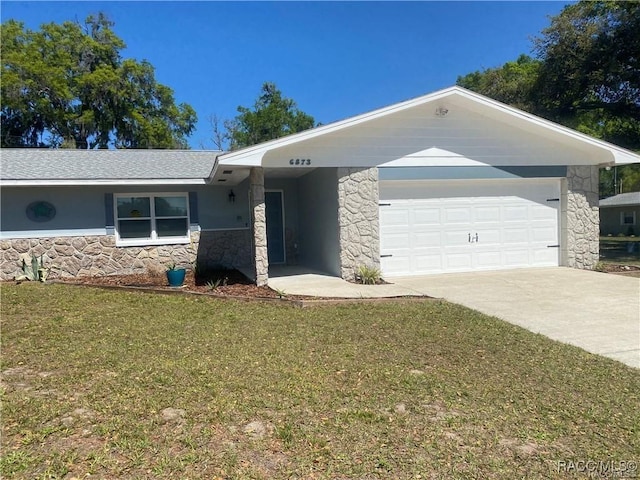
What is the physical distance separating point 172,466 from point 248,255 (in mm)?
10585

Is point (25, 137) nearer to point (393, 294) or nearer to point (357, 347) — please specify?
point (393, 294)

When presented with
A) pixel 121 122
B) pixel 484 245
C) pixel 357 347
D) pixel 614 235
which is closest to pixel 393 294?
pixel 357 347

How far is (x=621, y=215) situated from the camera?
34031 millimetres

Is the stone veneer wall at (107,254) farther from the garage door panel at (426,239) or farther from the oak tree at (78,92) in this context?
the oak tree at (78,92)

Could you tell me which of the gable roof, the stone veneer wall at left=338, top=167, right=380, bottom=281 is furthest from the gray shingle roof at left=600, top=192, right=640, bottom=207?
the stone veneer wall at left=338, top=167, right=380, bottom=281

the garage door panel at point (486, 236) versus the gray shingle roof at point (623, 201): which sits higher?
the gray shingle roof at point (623, 201)

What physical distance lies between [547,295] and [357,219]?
432 cm

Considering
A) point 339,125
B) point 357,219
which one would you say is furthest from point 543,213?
point 339,125

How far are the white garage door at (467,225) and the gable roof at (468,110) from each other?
1.19 metres

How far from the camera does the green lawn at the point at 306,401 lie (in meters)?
2.84

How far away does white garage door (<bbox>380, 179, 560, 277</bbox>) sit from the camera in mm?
10922

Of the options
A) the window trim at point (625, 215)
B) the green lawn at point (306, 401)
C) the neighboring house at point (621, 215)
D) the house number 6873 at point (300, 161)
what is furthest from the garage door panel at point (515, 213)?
the window trim at point (625, 215)

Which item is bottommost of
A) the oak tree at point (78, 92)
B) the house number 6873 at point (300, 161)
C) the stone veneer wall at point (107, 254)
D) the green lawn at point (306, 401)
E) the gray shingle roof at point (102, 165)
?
the green lawn at point (306, 401)

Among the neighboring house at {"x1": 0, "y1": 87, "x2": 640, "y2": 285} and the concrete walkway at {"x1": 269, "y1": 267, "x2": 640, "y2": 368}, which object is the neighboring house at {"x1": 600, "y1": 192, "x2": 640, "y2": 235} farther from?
the concrete walkway at {"x1": 269, "y1": 267, "x2": 640, "y2": 368}
